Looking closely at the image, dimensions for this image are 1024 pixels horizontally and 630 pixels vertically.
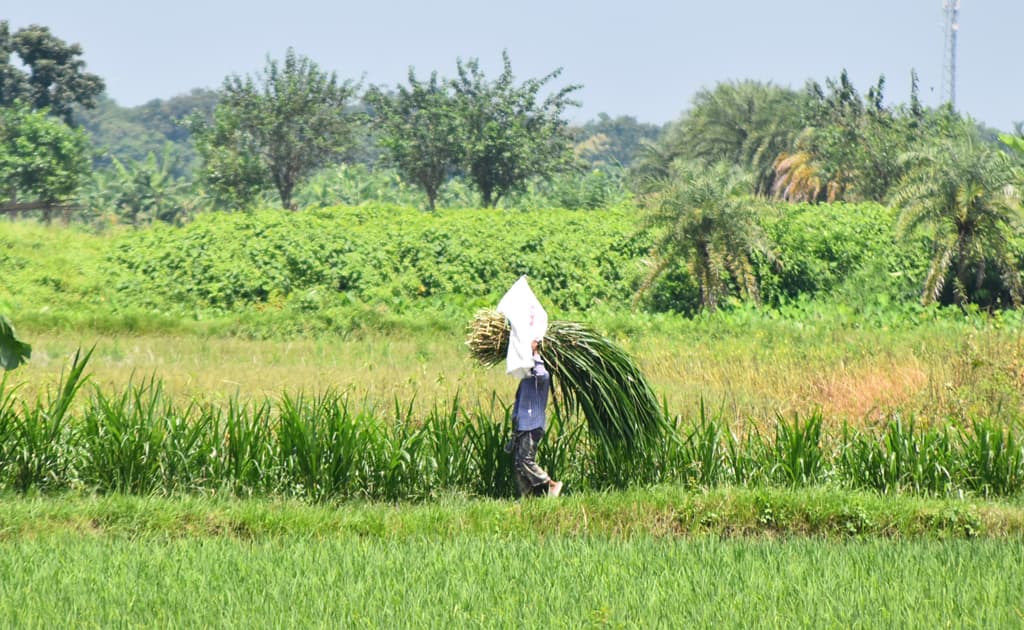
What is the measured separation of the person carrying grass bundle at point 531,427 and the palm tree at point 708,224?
47.4 feet

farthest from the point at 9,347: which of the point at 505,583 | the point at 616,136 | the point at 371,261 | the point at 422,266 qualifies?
the point at 616,136

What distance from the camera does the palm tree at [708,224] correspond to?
22.2 m

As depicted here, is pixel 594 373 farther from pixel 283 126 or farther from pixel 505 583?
pixel 283 126

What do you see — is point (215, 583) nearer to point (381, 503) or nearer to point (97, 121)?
point (381, 503)

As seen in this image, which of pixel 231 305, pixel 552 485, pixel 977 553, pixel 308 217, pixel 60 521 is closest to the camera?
pixel 977 553

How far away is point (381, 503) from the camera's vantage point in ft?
27.6

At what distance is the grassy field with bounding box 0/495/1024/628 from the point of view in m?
5.43

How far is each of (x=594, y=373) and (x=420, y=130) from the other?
37.0m

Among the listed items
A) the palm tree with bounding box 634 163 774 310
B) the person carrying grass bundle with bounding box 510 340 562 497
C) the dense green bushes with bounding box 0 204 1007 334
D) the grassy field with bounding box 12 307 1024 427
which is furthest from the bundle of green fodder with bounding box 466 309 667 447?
the dense green bushes with bounding box 0 204 1007 334

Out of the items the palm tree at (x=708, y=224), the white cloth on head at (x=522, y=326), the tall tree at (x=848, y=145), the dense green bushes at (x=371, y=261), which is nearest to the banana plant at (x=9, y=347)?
the white cloth on head at (x=522, y=326)

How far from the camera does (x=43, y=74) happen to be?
51.7m

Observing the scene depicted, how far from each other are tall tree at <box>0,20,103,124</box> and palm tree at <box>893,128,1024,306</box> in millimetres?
40129

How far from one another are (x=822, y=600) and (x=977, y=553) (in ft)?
5.51

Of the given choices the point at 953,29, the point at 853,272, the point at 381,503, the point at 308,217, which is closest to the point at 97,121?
the point at 953,29
